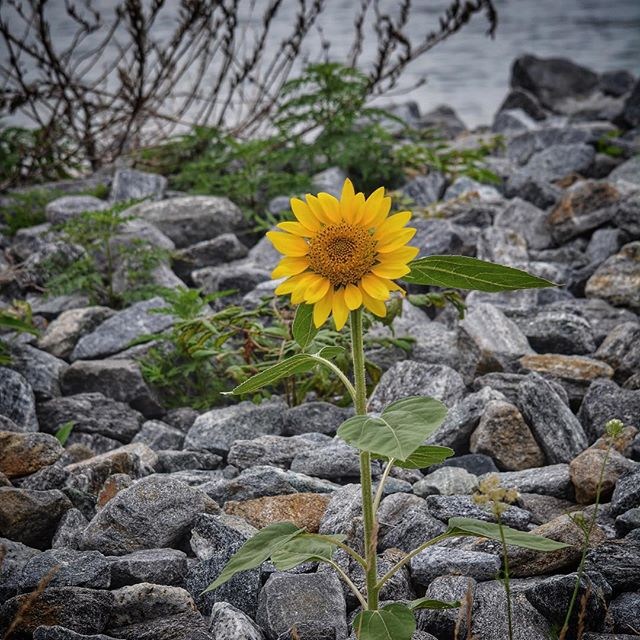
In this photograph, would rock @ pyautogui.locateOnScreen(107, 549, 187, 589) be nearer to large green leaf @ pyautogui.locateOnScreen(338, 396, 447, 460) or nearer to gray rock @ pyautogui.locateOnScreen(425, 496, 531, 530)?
gray rock @ pyautogui.locateOnScreen(425, 496, 531, 530)

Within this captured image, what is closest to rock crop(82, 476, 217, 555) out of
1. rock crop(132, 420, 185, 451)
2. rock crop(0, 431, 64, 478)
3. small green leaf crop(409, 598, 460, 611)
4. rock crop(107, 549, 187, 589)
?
rock crop(107, 549, 187, 589)

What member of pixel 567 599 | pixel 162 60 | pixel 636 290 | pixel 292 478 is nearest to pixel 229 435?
pixel 292 478

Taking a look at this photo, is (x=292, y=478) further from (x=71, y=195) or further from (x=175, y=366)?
(x=71, y=195)

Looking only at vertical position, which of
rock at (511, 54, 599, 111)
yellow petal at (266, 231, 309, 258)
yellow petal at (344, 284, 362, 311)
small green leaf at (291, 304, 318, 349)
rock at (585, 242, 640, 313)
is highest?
rock at (511, 54, 599, 111)

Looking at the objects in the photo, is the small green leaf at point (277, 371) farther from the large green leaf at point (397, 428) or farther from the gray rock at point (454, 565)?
the gray rock at point (454, 565)

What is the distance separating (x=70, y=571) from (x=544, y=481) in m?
1.40

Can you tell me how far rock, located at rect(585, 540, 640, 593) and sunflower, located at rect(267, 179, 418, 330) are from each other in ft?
2.97

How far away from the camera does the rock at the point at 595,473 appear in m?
2.61

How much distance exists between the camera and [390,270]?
1.72 metres

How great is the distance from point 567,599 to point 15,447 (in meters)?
1.75

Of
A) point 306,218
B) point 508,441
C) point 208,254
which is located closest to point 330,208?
point 306,218

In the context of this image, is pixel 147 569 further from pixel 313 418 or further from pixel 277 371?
pixel 313 418

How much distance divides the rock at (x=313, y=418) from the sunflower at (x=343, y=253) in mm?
1536

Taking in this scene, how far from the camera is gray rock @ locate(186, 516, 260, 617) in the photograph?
2.20 meters
